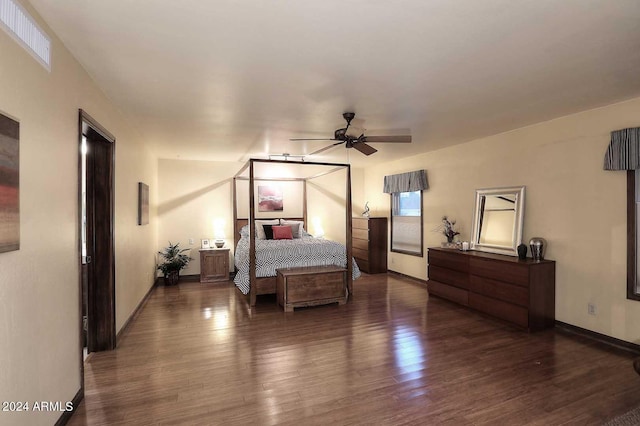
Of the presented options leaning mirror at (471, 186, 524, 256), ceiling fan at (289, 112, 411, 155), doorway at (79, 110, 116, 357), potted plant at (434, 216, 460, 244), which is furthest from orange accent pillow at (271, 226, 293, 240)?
doorway at (79, 110, 116, 357)

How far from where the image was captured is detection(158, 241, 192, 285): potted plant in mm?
6004

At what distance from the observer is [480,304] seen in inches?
167

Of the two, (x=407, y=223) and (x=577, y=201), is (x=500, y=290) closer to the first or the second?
(x=577, y=201)

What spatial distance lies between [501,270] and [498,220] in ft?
2.97

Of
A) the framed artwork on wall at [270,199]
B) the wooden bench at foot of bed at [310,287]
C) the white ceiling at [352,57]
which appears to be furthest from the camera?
the framed artwork on wall at [270,199]

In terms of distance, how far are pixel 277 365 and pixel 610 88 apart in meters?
3.95

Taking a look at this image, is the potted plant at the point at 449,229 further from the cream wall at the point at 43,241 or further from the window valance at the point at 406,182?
the cream wall at the point at 43,241

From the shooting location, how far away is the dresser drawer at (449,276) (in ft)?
14.9

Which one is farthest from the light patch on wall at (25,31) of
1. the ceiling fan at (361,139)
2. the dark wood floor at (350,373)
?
the ceiling fan at (361,139)

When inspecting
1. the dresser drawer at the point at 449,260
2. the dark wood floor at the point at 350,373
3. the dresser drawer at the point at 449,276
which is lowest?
the dark wood floor at the point at 350,373

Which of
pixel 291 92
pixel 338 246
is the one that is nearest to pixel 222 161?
pixel 338 246

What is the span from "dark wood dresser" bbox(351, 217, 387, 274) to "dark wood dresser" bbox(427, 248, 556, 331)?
229 cm

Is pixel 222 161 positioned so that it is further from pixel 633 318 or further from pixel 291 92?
pixel 633 318

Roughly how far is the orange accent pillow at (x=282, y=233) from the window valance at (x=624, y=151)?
4.94 meters
